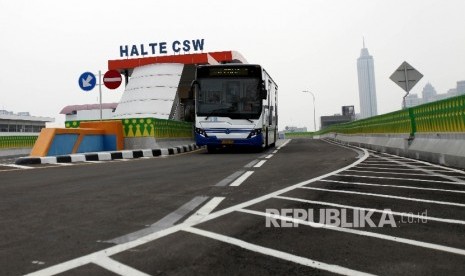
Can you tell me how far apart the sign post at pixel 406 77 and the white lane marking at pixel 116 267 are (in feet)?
48.7

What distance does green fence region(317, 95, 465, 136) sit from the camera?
33.2 feet

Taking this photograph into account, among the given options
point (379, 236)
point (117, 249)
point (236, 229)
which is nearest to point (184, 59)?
point (236, 229)

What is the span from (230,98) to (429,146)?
26.2ft

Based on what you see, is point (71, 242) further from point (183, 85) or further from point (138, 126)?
point (183, 85)

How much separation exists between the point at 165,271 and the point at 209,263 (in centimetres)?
31

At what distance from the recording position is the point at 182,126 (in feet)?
→ 86.1

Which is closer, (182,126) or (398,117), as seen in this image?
(398,117)

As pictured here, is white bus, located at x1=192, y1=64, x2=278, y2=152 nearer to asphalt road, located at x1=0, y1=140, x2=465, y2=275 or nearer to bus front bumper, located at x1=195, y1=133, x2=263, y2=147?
bus front bumper, located at x1=195, y1=133, x2=263, y2=147

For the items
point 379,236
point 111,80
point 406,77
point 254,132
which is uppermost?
point 111,80

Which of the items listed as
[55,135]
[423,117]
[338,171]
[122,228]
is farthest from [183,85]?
[122,228]

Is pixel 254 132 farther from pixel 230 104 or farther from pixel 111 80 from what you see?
pixel 111 80

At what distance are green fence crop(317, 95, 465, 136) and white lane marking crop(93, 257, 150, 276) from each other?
9.18 m

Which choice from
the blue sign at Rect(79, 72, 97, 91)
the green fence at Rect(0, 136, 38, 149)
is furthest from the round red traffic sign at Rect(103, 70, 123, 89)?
the green fence at Rect(0, 136, 38, 149)

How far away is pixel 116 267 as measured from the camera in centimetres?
268
